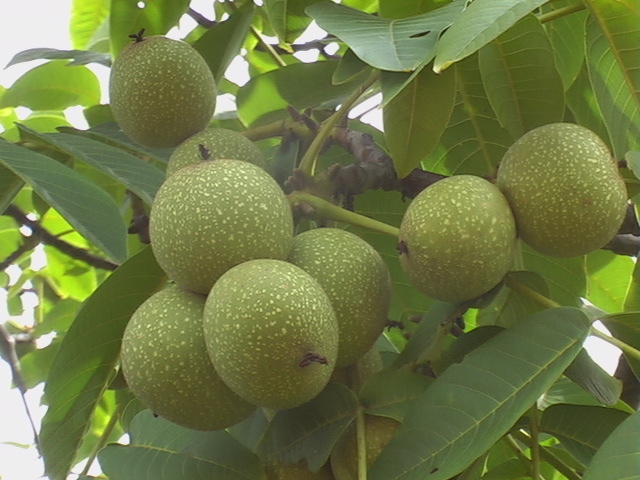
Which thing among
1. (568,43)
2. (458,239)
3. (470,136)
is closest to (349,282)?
(458,239)

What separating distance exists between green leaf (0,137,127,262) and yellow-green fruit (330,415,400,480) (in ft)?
1.26

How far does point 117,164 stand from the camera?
4.07 feet

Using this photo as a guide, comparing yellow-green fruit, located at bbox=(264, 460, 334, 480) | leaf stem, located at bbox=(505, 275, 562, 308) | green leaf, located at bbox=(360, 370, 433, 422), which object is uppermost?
leaf stem, located at bbox=(505, 275, 562, 308)

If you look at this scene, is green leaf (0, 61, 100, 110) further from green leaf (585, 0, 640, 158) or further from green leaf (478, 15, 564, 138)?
green leaf (585, 0, 640, 158)

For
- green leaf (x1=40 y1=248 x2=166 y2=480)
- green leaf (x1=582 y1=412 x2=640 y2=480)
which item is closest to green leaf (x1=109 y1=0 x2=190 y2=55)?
green leaf (x1=40 y1=248 x2=166 y2=480)

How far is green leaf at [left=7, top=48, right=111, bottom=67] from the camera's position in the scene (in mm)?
1473

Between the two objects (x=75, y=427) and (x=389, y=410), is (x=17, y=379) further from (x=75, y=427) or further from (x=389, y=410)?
(x=389, y=410)

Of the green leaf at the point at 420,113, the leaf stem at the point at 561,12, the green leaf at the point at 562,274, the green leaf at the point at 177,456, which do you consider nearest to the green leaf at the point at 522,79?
the leaf stem at the point at 561,12

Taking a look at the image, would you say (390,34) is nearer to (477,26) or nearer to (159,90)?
(477,26)

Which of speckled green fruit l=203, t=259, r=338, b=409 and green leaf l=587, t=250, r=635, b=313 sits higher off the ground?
speckled green fruit l=203, t=259, r=338, b=409

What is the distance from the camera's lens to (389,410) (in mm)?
1072

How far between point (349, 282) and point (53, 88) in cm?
107

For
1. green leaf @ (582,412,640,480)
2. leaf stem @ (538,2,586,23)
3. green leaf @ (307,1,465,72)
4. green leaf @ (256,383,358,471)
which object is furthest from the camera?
leaf stem @ (538,2,586,23)

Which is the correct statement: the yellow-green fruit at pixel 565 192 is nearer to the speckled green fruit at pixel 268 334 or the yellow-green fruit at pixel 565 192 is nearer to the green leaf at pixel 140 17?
the speckled green fruit at pixel 268 334
